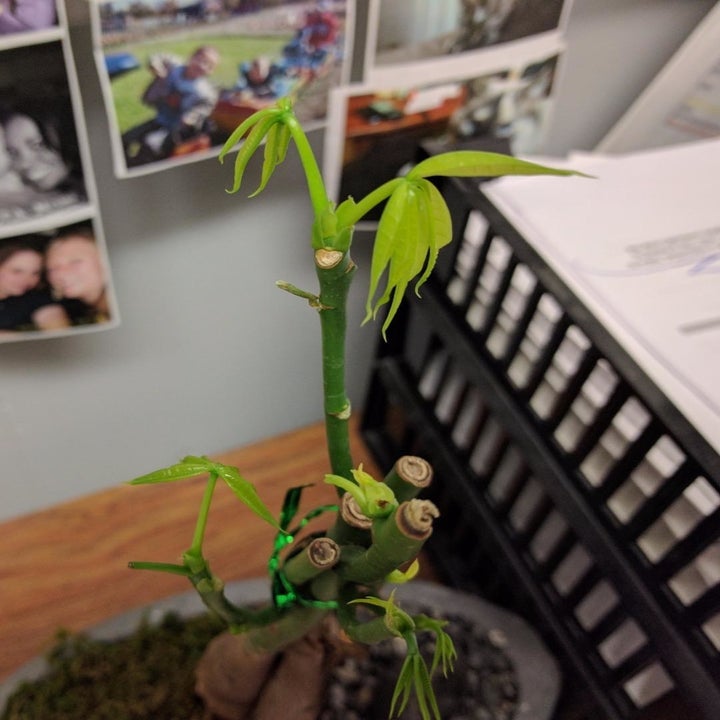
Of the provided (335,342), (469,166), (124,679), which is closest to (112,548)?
(124,679)

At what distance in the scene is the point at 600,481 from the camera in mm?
500

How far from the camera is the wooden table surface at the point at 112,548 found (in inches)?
27.1

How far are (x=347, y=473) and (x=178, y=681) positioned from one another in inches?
12.1

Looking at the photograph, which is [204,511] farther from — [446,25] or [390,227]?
[446,25]

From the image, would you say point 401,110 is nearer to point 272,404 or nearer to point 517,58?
point 517,58

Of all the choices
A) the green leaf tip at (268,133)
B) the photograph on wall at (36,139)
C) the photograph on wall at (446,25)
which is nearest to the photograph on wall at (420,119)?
the photograph on wall at (446,25)

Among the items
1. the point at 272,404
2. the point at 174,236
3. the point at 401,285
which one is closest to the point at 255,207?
the point at 174,236

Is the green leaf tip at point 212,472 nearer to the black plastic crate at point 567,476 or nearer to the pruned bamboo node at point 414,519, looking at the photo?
the pruned bamboo node at point 414,519

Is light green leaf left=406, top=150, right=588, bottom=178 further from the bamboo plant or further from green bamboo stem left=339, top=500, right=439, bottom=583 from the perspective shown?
green bamboo stem left=339, top=500, right=439, bottom=583

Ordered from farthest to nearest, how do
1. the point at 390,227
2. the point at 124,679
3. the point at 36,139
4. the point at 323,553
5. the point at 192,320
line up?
the point at 192,320
the point at 124,679
the point at 36,139
the point at 323,553
the point at 390,227

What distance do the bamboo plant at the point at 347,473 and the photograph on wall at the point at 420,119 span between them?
9.7 inches

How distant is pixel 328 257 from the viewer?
0.82 ft

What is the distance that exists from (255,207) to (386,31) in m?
0.17

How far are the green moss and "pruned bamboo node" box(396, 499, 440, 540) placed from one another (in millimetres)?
380
